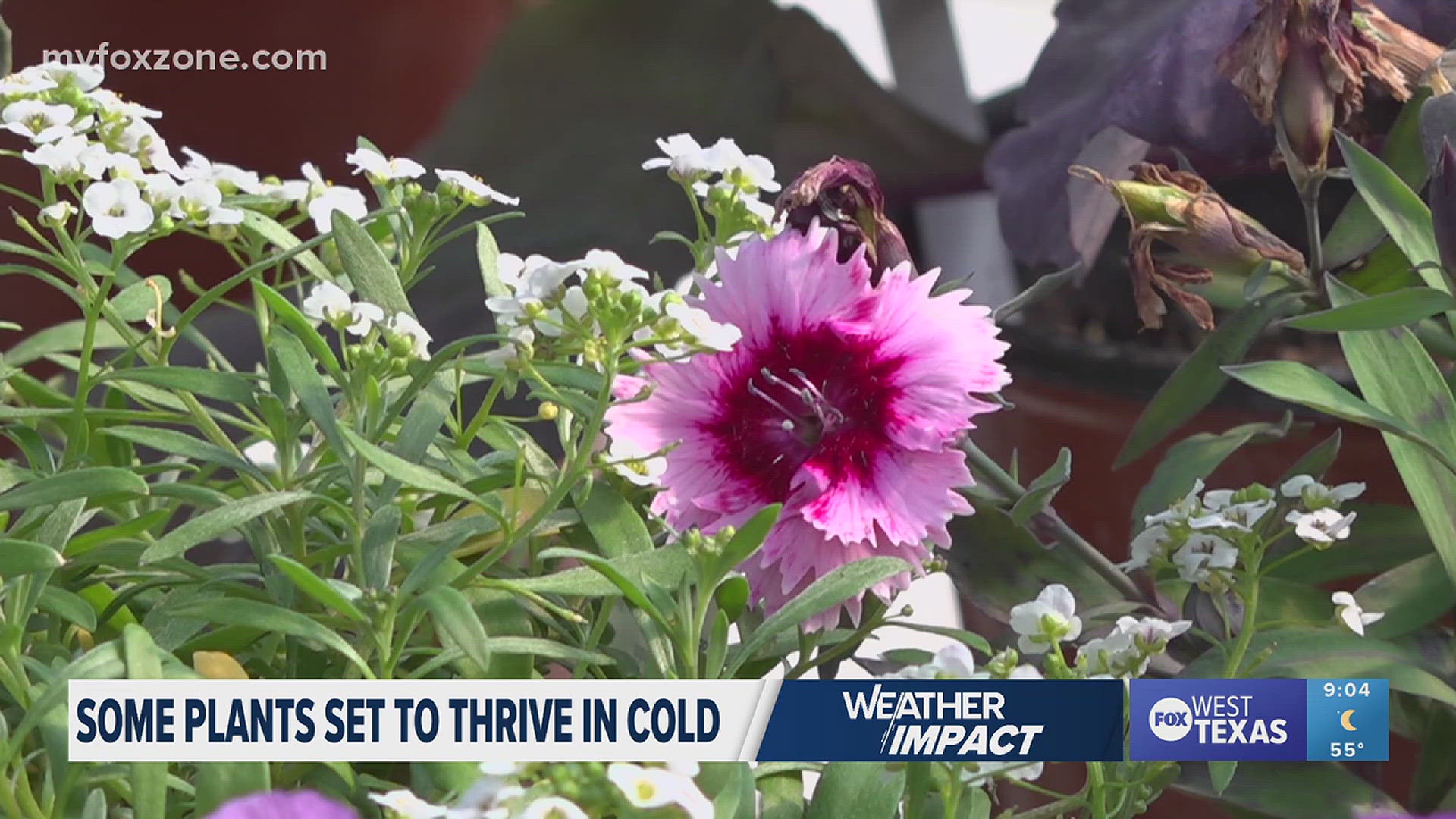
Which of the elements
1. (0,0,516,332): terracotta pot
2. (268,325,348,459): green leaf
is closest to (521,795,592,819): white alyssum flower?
(268,325,348,459): green leaf

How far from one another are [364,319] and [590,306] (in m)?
0.06

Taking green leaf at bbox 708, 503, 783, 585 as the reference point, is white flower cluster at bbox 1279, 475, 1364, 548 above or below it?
below

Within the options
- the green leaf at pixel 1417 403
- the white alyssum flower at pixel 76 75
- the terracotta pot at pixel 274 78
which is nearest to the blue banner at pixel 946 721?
the green leaf at pixel 1417 403

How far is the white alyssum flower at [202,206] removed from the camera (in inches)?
12.6

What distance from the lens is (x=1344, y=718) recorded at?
312 millimetres

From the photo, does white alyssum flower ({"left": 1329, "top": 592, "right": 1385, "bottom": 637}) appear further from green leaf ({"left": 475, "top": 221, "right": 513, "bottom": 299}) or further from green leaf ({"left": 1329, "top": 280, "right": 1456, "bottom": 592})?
green leaf ({"left": 475, "top": 221, "right": 513, "bottom": 299})

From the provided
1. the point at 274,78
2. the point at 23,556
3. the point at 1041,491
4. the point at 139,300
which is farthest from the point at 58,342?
the point at 274,78

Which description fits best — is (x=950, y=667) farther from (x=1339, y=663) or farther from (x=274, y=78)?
(x=274, y=78)

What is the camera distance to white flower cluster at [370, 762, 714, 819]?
0.22m

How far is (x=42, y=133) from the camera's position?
0.32m

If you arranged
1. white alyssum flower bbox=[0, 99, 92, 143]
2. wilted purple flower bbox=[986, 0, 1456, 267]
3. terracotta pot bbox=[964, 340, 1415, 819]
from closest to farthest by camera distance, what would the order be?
white alyssum flower bbox=[0, 99, 92, 143] < wilted purple flower bbox=[986, 0, 1456, 267] < terracotta pot bbox=[964, 340, 1415, 819]

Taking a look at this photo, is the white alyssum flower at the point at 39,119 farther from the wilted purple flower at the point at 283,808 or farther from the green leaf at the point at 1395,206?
the green leaf at the point at 1395,206

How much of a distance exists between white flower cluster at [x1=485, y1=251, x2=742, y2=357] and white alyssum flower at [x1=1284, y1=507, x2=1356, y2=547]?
0.12 metres

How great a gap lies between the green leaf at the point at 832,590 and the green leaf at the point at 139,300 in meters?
0.17
